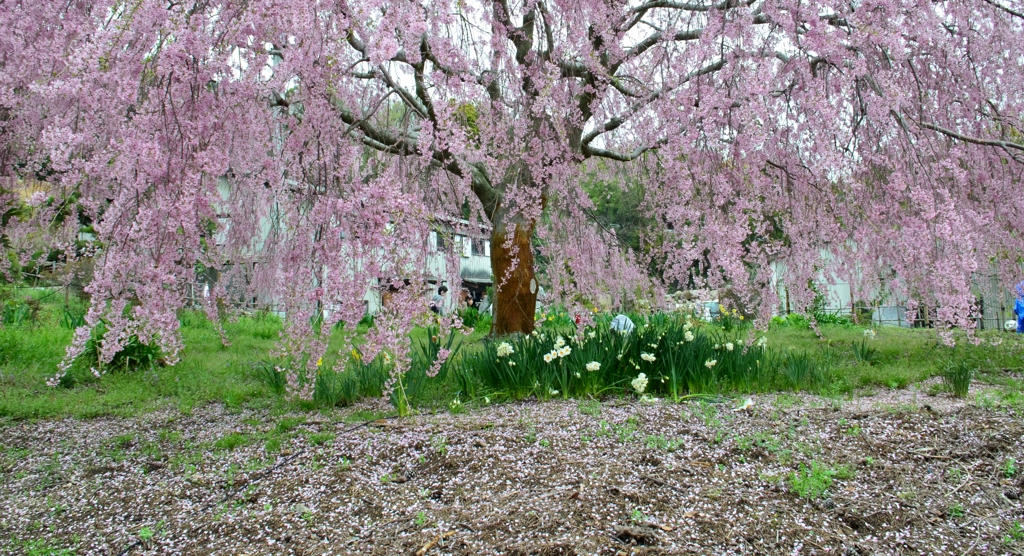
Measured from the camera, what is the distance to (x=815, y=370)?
448 cm

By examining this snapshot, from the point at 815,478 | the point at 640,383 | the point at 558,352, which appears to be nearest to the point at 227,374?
the point at 558,352

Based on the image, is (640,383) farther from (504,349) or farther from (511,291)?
(511,291)

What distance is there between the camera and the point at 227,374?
20.0ft

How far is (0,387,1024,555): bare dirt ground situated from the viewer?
199 cm

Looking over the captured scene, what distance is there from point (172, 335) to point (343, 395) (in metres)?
1.57

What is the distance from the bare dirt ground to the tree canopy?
606 mm

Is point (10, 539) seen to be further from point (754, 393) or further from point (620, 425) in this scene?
point (754, 393)

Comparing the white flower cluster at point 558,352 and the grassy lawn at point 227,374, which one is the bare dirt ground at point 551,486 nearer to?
the white flower cluster at point 558,352

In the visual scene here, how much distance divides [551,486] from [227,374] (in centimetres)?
480

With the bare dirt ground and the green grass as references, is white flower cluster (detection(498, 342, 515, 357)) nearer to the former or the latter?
the bare dirt ground

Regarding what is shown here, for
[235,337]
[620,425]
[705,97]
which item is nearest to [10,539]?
[620,425]

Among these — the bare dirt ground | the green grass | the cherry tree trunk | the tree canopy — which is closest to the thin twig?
the bare dirt ground

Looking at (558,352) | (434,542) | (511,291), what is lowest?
(434,542)

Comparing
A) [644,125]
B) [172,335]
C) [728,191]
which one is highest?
[644,125]
